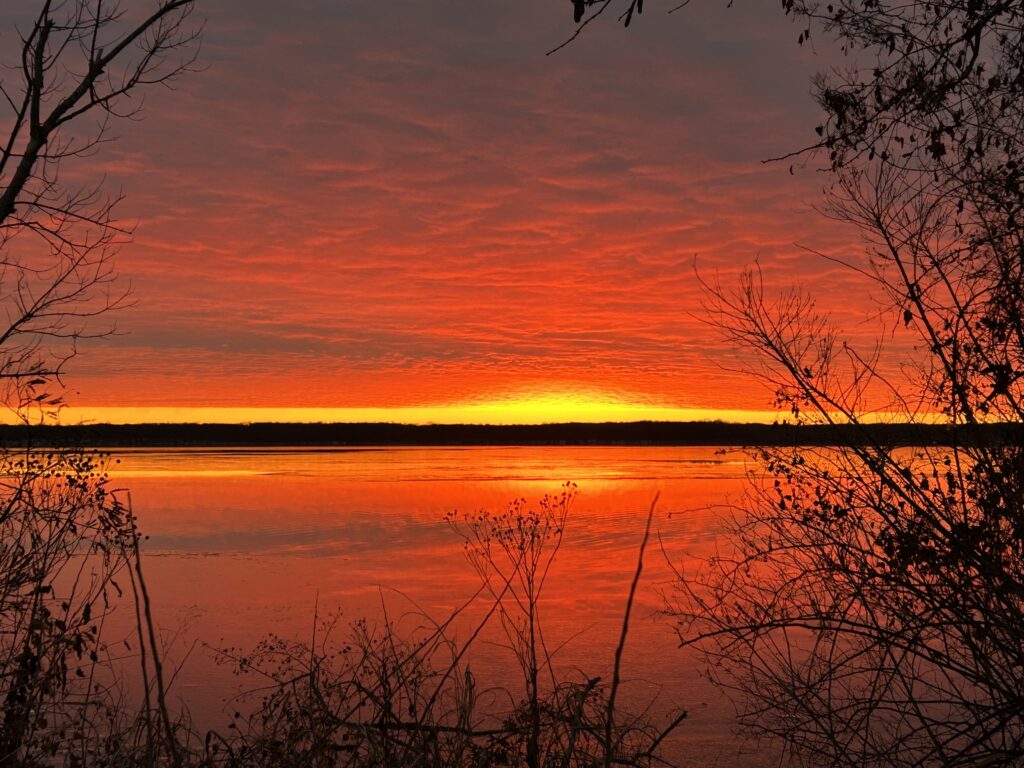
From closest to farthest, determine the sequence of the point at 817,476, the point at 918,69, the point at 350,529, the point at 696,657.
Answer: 1. the point at 918,69
2. the point at 817,476
3. the point at 696,657
4. the point at 350,529

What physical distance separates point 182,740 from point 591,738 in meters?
3.87

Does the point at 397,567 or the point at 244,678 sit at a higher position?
the point at 397,567

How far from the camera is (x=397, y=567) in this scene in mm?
19188

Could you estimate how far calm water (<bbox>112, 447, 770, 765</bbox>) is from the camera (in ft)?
37.3

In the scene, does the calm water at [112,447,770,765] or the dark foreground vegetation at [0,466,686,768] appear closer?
the dark foreground vegetation at [0,466,686,768]

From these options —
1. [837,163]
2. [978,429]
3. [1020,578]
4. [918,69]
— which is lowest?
[1020,578]

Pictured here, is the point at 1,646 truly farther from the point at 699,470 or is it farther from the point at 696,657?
the point at 699,470

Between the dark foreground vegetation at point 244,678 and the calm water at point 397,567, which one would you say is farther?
the calm water at point 397,567

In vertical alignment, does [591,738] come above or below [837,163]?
below

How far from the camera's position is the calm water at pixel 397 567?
11.4 meters

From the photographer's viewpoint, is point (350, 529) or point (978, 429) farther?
point (350, 529)

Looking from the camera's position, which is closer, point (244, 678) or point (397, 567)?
point (244, 678)

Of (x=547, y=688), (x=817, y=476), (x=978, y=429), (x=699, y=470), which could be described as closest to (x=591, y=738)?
(x=547, y=688)

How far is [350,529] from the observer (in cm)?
2512
